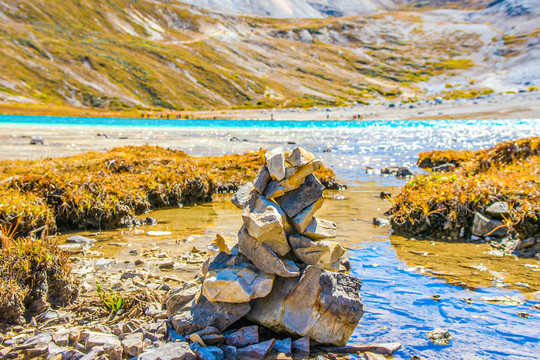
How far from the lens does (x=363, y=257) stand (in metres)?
9.30

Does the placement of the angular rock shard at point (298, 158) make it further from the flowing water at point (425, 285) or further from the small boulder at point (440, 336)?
the small boulder at point (440, 336)

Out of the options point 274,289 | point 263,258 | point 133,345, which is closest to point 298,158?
point 263,258

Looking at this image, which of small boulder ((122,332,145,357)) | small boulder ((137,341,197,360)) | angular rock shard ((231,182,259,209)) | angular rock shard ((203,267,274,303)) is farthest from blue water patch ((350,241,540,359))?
small boulder ((122,332,145,357))

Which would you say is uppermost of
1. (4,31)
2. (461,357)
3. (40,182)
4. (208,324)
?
(4,31)

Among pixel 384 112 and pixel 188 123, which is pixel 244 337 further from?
pixel 384 112

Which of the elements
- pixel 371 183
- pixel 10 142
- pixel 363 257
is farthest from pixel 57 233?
pixel 10 142

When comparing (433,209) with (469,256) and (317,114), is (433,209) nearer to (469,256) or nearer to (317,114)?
(469,256)

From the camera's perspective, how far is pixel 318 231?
6285mm

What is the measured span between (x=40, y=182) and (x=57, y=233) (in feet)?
5.96

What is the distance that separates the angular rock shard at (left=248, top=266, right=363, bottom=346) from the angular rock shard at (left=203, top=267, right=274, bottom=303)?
0.29 metres

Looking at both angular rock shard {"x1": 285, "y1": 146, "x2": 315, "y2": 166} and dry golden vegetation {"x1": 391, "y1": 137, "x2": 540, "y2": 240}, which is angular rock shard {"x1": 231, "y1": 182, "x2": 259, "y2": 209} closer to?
angular rock shard {"x1": 285, "y1": 146, "x2": 315, "y2": 166}

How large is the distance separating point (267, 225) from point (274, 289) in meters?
→ 0.96

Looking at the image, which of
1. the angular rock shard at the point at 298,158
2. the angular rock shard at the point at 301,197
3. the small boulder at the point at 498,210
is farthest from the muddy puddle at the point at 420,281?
the angular rock shard at the point at 298,158

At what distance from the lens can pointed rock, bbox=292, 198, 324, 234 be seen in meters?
6.12
